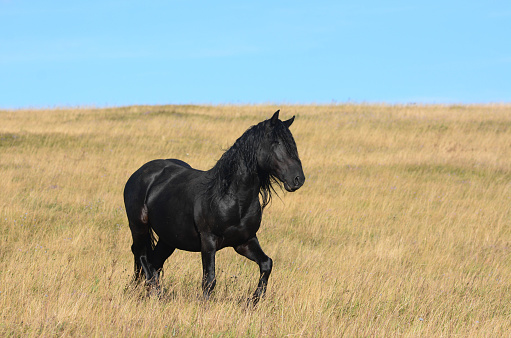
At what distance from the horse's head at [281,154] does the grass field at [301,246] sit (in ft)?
4.65

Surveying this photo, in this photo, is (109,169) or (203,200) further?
(109,169)

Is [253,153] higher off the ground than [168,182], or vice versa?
[253,153]

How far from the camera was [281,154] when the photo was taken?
496cm

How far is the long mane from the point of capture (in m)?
5.15

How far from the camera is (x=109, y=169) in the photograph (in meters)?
17.3

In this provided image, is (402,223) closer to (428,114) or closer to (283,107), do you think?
(428,114)

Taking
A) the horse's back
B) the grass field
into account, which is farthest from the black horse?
the grass field

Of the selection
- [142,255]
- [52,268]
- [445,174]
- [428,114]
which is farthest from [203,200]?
[428,114]

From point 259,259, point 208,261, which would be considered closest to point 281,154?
point 259,259

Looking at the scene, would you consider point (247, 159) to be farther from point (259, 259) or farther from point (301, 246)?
point (301, 246)

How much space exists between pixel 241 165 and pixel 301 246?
434 centimetres

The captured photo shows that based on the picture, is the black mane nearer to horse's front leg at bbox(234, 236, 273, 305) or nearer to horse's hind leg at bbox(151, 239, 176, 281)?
horse's front leg at bbox(234, 236, 273, 305)

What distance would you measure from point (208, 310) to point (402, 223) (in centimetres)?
720

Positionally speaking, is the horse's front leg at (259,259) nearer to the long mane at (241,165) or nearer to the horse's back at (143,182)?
the long mane at (241,165)
